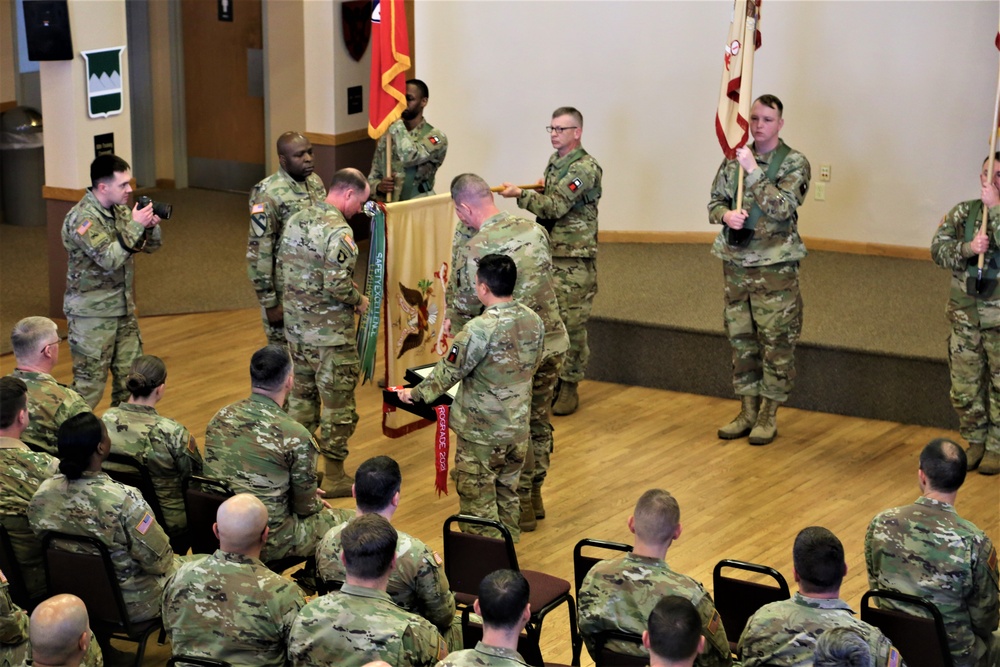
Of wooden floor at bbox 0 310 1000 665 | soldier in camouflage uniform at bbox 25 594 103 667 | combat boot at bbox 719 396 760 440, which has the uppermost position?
soldier in camouflage uniform at bbox 25 594 103 667

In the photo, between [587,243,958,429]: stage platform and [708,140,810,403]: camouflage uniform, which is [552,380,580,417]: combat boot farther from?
[708,140,810,403]: camouflage uniform

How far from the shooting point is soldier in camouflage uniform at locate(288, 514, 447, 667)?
3.61 m

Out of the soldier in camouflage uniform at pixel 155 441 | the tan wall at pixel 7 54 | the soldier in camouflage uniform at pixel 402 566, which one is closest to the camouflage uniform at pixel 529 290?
the soldier in camouflage uniform at pixel 155 441

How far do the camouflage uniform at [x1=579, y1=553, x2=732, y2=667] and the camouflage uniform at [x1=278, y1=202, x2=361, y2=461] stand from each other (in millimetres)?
2628

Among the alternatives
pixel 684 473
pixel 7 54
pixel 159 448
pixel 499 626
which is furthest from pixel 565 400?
pixel 7 54

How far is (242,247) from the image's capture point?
1127 centimetres

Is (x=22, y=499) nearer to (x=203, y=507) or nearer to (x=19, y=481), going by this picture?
(x=19, y=481)

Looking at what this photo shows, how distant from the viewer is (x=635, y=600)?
393 cm

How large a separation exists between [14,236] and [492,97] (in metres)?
4.66

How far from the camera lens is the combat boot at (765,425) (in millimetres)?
7340

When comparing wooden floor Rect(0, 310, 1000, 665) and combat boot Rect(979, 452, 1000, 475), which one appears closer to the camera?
wooden floor Rect(0, 310, 1000, 665)

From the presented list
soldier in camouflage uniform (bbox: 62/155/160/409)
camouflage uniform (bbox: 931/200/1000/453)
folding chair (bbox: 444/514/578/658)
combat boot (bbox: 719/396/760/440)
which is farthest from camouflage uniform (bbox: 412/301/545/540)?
camouflage uniform (bbox: 931/200/1000/453)

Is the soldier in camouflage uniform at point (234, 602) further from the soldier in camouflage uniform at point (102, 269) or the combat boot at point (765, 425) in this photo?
the combat boot at point (765, 425)

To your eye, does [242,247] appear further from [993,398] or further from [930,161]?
[993,398]
